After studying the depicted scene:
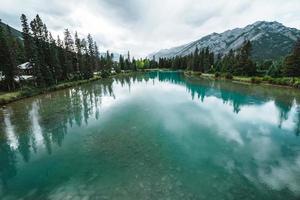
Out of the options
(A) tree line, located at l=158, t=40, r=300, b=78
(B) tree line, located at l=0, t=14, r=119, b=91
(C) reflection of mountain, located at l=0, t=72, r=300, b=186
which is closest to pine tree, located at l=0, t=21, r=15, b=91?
(B) tree line, located at l=0, t=14, r=119, b=91

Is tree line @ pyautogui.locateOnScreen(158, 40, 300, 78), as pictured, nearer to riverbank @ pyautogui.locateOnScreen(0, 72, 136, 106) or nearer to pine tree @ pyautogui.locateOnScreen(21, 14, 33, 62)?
riverbank @ pyautogui.locateOnScreen(0, 72, 136, 106)

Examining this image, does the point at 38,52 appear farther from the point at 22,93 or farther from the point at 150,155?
the point at 150,155

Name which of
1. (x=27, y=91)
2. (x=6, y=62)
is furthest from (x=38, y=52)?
(x=27, y=91)

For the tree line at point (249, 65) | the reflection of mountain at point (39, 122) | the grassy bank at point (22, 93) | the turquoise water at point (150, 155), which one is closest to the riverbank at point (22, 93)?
the grassy bank at point (22, 93)

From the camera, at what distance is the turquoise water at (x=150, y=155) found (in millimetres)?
9352

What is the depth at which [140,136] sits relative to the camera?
16.3m

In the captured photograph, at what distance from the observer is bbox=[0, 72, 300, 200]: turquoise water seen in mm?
9352

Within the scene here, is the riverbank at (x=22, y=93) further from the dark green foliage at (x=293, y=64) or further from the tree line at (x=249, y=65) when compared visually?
the dark green foliage at (x=293, y=64)

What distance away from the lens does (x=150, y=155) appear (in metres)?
12.8

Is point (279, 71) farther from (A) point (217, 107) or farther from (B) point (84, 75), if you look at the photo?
(B) point (84, 75)

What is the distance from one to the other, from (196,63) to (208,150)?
84.7m

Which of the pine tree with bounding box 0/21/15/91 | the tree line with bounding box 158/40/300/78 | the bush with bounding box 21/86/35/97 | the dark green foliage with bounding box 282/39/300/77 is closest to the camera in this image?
the bush with bounding box 21/86/35/97

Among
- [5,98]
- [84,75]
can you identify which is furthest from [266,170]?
[84,75]

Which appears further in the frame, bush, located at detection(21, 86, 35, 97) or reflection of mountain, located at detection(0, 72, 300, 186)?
bush, located at detection(21, 86, 35, 97)
